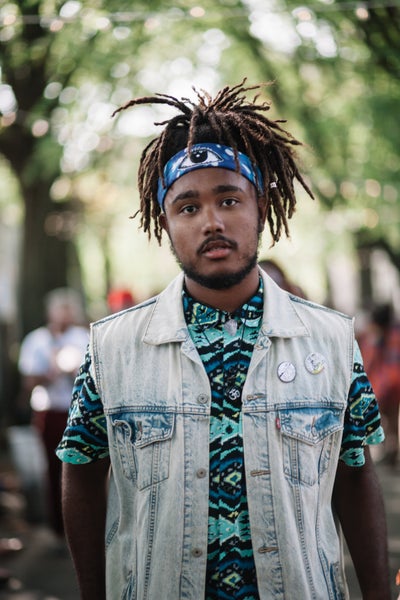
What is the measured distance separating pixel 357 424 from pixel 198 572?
62cm

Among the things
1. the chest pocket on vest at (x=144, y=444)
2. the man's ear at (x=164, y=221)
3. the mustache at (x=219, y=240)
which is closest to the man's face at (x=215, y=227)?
the mustache at (x=219, y=240)

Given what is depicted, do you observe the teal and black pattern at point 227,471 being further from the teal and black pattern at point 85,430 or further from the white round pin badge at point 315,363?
the teal and black pattern at point 85,430

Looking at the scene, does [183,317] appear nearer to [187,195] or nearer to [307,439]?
[187,195]

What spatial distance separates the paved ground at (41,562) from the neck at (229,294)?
3642mm

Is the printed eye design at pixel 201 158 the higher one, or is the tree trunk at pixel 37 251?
A: the tree trunk at pixel 37 251

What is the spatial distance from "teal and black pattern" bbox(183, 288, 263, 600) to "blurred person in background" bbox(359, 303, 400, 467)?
359 inches

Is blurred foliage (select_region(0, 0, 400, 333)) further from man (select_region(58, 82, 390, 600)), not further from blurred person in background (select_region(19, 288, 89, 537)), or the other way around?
man (select_region(58, 82, 390, 600))

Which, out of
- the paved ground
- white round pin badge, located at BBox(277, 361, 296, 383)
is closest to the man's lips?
white round pin badge, located at BBox(277, 361, 296, 383)

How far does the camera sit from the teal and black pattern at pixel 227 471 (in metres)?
2.43

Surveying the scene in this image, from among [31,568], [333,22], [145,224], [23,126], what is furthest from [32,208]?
[145,224]

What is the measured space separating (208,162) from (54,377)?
5345 millimetres

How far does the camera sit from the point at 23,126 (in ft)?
43.8

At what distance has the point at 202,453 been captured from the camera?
247 cm

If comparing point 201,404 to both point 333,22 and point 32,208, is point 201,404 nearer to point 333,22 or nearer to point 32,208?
point 333,22
